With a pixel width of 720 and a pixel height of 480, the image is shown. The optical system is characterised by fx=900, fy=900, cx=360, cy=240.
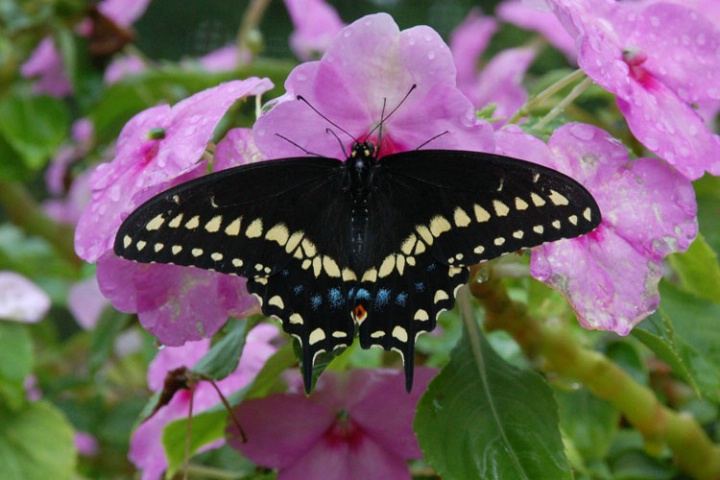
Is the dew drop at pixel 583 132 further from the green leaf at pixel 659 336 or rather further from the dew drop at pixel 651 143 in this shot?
the green leaf at pixel 659 336

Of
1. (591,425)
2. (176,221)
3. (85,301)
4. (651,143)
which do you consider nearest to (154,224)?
(176,221)

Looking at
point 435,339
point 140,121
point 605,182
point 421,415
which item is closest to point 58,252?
point 435,339

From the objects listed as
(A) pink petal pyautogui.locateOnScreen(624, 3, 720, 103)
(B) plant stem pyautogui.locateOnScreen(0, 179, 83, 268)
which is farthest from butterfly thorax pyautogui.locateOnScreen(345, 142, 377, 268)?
(B) plant stem pyautogui.locateOnScreen(0, 179, 83, 268)

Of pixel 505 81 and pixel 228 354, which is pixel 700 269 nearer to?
pixel 228 354

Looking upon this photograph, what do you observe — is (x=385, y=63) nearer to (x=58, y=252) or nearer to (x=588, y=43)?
(x=588, y=43)

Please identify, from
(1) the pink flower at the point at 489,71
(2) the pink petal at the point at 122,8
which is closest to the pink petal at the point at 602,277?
(1) the pink flower at the point at 489,71

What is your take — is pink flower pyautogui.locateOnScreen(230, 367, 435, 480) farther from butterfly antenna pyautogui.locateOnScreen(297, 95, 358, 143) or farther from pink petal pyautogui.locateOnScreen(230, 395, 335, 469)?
butterfly antenna pyautogui.locateOnScreen(297, 95, 358, 143)

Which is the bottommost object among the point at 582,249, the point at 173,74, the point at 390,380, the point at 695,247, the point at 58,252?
the point at 58,252

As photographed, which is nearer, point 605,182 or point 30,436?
point 605,182
